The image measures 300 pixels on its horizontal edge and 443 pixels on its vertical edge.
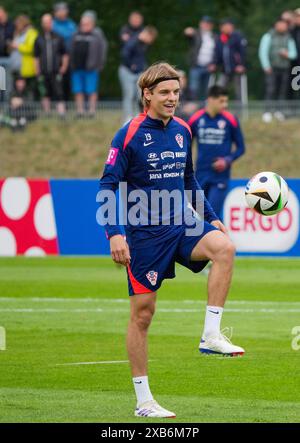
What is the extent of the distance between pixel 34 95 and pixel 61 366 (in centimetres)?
1944

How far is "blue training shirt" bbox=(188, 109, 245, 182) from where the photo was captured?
2019 centimetres

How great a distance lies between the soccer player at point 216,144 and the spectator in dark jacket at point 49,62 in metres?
9.17

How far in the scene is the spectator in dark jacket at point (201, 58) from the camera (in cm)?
2941

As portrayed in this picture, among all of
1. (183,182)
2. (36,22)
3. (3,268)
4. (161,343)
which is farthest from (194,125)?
(36,22)

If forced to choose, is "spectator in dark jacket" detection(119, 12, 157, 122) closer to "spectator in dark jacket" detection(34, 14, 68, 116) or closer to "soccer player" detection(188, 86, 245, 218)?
"spectator in dark jacket" detection(34, 14, 68, 116)

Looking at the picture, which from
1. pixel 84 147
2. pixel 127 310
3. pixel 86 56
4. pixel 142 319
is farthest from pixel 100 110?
pixel 142 319

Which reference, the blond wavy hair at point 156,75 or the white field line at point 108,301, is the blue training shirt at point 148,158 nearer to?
the blond wavy hair at point 156,75

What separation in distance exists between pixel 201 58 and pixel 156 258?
20.3 m

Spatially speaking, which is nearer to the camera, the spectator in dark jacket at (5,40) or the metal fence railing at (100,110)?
the spectator in dark jacket at (5,40)

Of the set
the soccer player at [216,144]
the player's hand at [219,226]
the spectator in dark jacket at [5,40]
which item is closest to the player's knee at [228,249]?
the player's hand at [219,226]

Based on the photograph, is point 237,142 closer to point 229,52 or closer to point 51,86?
point 229,52

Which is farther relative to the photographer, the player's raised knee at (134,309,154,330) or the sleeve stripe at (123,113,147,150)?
the sleeve stripe at (123,113,147,150)

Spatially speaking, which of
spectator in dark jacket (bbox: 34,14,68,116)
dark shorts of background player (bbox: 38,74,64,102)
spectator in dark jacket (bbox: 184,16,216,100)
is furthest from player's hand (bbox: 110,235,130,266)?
dark shorts of background player (bbox: 38,74,64,102)

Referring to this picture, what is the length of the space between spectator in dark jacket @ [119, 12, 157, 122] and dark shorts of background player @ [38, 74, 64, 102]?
1.44 m
